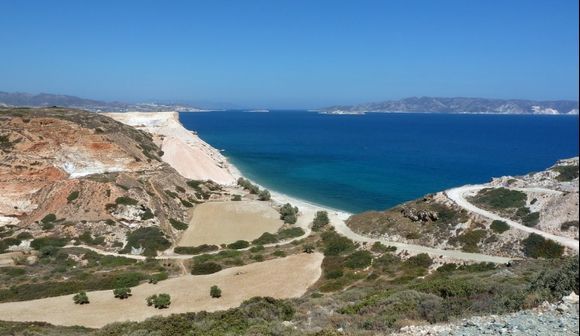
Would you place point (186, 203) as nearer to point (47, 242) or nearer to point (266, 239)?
point (266, 239)

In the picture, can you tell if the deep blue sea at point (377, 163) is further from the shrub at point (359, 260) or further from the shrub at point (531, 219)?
the shrub at point (531, 219)

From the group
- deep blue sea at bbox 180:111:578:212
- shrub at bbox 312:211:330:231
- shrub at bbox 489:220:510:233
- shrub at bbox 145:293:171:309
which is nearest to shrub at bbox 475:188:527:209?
shrub at bbox 489:220:510:233

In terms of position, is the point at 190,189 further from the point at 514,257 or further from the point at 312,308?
A: the point at 312,308

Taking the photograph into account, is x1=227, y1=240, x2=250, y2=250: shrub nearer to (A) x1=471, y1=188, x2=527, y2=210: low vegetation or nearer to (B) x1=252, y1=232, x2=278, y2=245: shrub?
(B) x1=252, y1=232, x2=278, y2=245: shrub

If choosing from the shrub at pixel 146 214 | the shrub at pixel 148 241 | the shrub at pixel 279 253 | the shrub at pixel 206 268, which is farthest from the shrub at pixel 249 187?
the shrub at pixel 206 268

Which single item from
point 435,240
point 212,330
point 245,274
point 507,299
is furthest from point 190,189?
point 507,299

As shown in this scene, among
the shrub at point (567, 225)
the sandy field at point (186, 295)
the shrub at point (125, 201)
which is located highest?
the shrub at point (567, 225)
